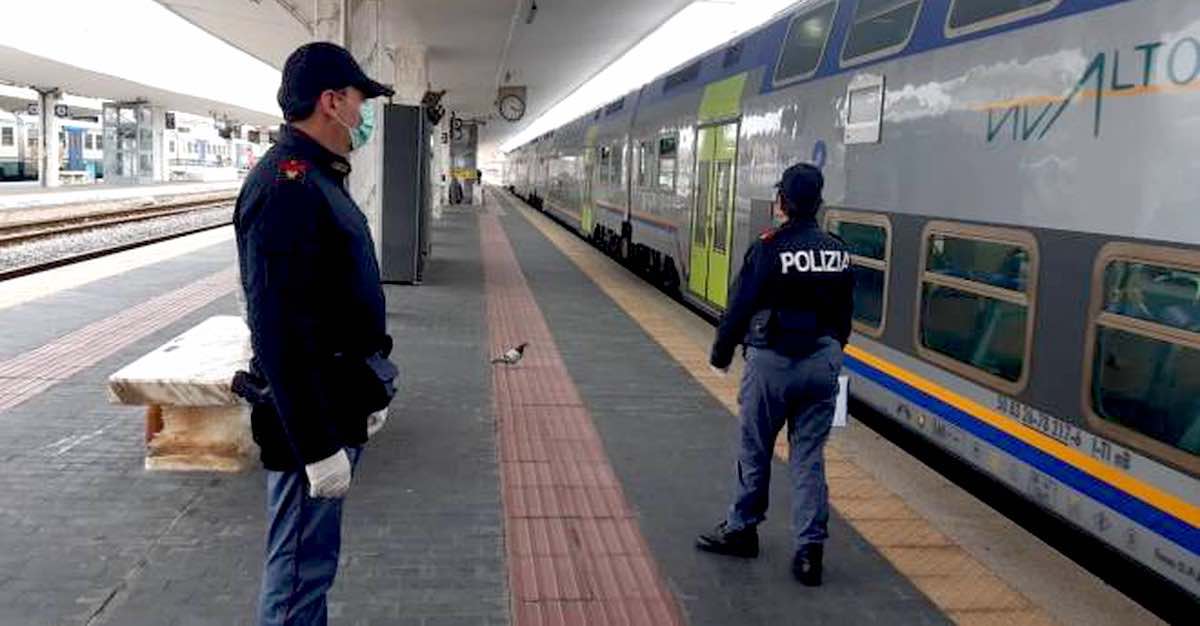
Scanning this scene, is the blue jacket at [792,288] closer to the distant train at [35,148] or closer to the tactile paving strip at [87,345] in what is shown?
the tactile paving strip at [87,345]

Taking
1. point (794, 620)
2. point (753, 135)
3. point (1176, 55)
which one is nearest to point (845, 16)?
point (753, 135)

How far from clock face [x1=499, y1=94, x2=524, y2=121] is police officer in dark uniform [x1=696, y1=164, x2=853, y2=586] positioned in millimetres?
27908

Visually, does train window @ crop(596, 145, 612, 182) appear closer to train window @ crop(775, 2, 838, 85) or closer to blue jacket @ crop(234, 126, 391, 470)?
train window @ crop(775, 2, 838, 85)

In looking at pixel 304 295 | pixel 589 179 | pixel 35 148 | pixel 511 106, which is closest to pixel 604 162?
pixel 589 179

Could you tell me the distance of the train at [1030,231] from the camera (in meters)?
3.93

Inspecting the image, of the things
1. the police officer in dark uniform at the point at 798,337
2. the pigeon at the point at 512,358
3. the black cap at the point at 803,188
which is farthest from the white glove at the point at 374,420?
the pigeon at the point at 512,358

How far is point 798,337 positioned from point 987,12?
7.90ft

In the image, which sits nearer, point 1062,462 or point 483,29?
point 1062,462

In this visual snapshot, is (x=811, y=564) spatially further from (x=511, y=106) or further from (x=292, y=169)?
(x=511, y=106)

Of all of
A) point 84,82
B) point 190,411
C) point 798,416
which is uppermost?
point 84,82

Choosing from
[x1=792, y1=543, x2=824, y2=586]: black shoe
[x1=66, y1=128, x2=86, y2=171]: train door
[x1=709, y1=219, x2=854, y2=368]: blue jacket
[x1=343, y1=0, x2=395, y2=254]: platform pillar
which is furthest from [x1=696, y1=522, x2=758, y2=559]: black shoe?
[x1=66, y1=128, x2=86, y2=171]: train door

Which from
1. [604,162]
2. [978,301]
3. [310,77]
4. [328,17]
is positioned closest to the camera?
[310,77]

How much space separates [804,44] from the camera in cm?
813

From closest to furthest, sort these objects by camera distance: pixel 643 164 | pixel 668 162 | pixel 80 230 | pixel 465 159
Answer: pixel 668 162
pixel 643 164
pixel 80 230
pixel 465 159
